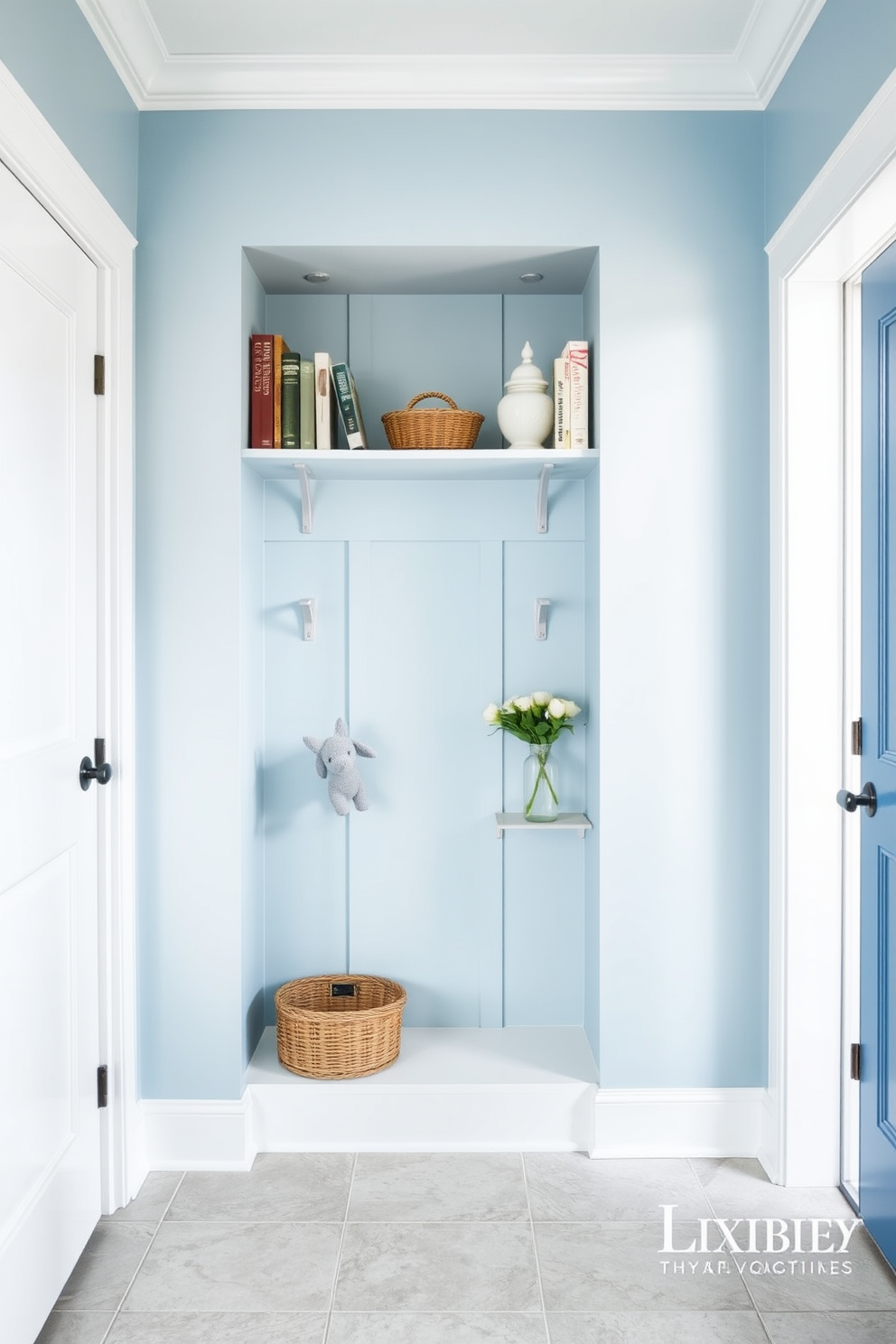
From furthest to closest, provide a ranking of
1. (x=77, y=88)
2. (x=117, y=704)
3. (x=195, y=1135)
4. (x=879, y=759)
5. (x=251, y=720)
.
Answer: (x=251, y=720) < (x=195, y=1135) < (x=117, y=704) < (x=879, y=759) < (x=77, y=88)

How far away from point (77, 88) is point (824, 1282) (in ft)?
9.00

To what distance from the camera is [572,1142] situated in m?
2.35

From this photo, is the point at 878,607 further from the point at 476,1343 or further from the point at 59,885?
the point at 59,885

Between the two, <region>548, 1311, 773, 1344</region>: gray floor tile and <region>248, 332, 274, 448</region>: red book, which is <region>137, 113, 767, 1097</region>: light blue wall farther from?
<region>548, 1311, 773, 1344</region>: gray floor tile

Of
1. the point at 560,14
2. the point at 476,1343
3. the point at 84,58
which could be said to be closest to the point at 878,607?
the point at 560,14

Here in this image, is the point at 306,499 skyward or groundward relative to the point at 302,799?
skyward

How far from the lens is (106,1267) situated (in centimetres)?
192

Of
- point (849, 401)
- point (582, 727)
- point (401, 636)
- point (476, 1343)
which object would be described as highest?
point (849, 401)

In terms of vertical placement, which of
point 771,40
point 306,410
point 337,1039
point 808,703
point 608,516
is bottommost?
point 337,1039

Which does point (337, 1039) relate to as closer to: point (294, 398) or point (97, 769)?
point (97, 769)

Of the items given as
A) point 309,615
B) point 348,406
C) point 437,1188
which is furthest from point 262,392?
point 437,1188

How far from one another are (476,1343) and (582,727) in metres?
1.42

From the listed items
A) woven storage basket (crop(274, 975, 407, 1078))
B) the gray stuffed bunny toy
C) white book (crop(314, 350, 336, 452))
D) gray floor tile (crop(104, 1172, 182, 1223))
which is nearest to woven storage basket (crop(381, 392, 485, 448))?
white book (crop(314, 350, 336, 452))

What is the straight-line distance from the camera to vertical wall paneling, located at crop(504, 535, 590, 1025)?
8.59 ft
